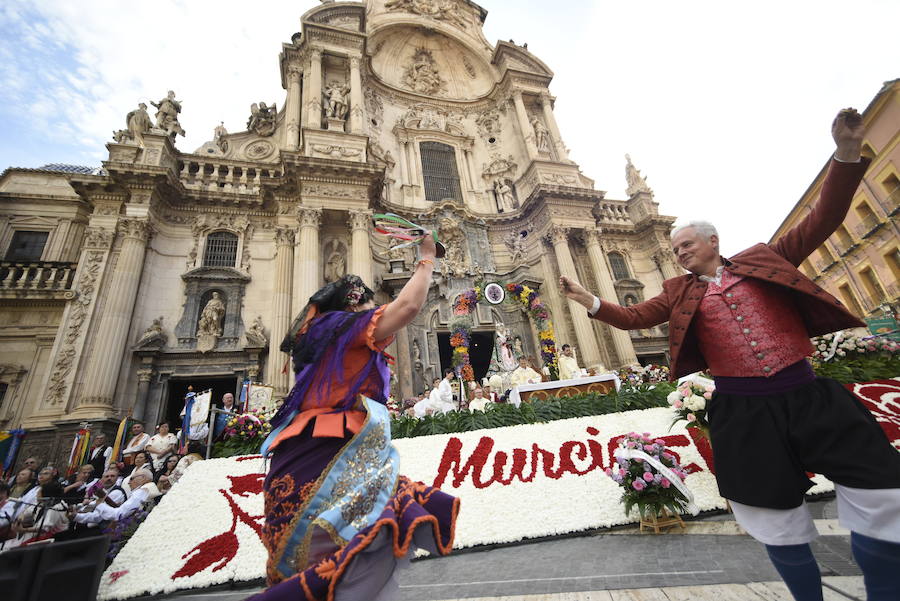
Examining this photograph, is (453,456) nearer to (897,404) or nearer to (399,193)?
(897,404)

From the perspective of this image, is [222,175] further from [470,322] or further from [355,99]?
[470,322]

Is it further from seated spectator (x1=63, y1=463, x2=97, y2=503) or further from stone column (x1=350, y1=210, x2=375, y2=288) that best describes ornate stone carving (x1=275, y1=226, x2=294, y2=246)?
seated spectator (x1=63, y1=463, x2=97, y2=503)

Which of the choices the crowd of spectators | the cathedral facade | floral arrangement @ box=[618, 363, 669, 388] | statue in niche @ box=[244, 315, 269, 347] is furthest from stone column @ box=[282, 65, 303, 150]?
floral arrangement @ box=[618, 363, 669, 388]

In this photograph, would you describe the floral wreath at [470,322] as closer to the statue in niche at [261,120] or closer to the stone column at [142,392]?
the stone column at [142,392]

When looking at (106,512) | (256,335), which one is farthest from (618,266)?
(106,512)

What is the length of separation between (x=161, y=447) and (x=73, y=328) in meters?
6.74

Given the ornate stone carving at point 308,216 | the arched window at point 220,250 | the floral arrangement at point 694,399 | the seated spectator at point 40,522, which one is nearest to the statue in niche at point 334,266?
the ornate stone carving at point 308,216

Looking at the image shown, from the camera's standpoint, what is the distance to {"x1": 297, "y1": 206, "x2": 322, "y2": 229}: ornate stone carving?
1372cm

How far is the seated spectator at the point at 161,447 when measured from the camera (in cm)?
762

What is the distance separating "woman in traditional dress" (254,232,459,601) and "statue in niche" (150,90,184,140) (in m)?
18.2

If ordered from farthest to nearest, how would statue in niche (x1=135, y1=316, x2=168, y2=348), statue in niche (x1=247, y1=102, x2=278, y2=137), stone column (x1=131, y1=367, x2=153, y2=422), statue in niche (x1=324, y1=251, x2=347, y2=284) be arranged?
statue in niche (x1=247, y1=102, x2=278, y2=137)
statue in niche (x1=324, y1=251, x2=347, y2=284)
statue in niche (x1=135, y1=316, x2=168, y2=348)
stone column (x1=131, y1=367, x2=153, y2=422)

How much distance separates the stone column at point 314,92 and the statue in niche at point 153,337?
942 centimetres

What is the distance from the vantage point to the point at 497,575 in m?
3.37

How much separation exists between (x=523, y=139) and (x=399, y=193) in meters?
7.69
